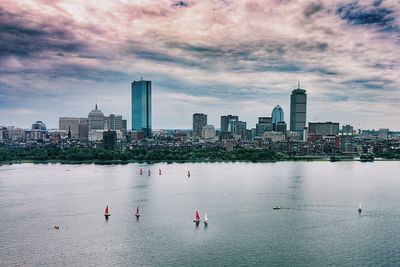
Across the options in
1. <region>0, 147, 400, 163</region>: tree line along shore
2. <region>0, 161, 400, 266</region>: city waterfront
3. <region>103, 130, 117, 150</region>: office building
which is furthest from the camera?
<region>103, 130, 117, 150</region>: office building

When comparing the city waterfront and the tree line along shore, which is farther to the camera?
the tree line along shore

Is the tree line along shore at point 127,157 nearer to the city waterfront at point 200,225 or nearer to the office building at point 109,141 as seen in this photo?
the office building at point 109,141

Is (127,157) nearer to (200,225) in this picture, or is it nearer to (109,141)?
(109,141)

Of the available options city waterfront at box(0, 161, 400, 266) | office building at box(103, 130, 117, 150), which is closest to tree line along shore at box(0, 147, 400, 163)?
office building at box(103, 130, 117, 150)

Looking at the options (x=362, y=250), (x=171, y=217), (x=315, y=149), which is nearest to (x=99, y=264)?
(x=171, y=217)

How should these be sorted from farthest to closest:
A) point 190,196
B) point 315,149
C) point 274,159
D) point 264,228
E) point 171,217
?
point 315,149 < point 274,159 < point 190,196 < point 171,217 < point 264,228

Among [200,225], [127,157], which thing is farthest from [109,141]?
[200,225]

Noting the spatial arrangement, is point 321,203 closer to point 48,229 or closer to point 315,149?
point 48,229

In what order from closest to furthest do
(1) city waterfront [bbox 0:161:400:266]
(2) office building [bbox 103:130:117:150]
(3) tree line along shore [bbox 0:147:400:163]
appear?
(1) city waterfront [bbox 0:161:400:266] < (3) tree line along shore [bbox 0:147:400:163] < (2) office building [bbox 103:130:117:150]

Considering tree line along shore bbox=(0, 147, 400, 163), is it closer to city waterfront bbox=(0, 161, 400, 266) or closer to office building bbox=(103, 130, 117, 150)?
office building bbox=(103, 130, 117, 150)
